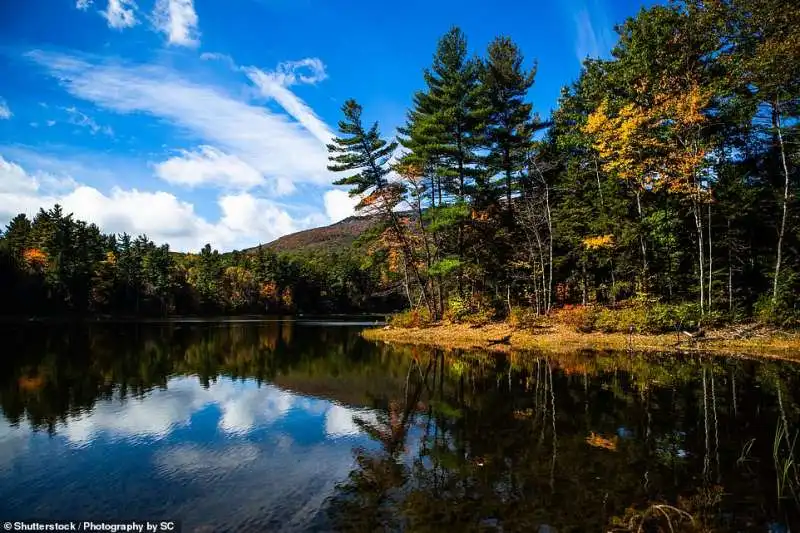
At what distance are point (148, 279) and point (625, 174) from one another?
292ft

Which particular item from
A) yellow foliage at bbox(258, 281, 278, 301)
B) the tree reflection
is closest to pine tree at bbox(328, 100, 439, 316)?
the tree reflection

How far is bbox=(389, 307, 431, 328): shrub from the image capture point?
121 ft

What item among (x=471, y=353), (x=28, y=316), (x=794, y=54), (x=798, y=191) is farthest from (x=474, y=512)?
(x=28, y=316)

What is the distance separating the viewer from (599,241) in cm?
2966

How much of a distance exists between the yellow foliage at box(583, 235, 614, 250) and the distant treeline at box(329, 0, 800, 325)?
15 cm

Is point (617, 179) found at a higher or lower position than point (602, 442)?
higher

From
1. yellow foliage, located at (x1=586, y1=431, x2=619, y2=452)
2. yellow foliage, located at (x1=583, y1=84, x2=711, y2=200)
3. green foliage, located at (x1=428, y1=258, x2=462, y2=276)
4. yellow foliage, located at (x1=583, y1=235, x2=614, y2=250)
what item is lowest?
yellow foliage, located at (x1=586, y1=431, x2=619, y2=452)

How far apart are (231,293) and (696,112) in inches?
3883

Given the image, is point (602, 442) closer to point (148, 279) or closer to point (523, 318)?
point (523, 318)

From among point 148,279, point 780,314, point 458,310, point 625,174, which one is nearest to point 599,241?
point 625,174

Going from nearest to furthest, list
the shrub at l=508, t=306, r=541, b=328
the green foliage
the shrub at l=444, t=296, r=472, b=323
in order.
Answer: the shrub at l=508, t=306, r=541, b=328, the green foliage, the shrub at l=444, t=296, r=472, b=323

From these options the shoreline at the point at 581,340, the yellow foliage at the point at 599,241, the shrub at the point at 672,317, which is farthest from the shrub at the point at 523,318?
the shrub at the point at 672,317

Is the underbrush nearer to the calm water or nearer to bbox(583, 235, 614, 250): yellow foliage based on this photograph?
bbox(583, 235, 614, 250): yellow foliage

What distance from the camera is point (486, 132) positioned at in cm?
3650
